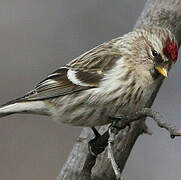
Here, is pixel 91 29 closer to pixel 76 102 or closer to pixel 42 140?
pixel 42 140

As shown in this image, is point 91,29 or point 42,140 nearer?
point 42,140

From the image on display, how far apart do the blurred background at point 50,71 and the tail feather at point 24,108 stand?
1.32 metres

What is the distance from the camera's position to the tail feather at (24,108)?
3.26 meters

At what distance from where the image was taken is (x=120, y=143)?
329 cm

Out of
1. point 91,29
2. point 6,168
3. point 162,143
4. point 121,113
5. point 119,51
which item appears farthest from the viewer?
point 91,29

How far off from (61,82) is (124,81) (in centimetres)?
33

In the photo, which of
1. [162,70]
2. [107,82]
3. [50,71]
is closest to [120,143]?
[107,82]

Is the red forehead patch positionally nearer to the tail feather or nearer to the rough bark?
the rough bark

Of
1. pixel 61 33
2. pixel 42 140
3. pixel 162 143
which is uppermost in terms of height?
pixel 61 33

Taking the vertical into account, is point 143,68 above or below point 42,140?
above

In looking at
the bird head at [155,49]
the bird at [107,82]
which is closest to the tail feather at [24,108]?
the bird at [107,82]

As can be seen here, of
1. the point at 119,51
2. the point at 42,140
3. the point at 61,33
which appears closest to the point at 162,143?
the point at 42,140

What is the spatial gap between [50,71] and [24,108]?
1.72 metres

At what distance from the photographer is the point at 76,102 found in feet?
10.8
